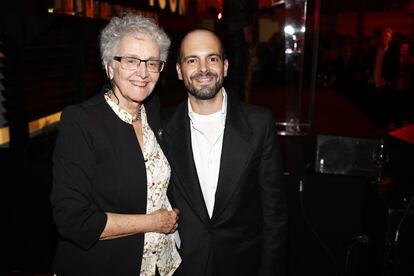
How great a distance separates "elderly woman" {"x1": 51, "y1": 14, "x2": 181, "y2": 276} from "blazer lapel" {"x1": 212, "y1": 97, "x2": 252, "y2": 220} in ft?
0.75

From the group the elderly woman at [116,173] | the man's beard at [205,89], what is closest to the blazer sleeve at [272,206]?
the man's beard at [205,89]

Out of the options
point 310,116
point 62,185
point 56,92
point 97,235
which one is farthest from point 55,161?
point 310,116

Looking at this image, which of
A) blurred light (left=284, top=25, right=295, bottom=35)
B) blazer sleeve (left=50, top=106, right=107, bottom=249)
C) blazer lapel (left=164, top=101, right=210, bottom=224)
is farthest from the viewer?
blurred light (left=284, top=25, right=295, bottom=35)

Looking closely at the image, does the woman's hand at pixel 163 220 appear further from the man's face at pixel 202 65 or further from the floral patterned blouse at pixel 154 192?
the man's face at pixel 202 65

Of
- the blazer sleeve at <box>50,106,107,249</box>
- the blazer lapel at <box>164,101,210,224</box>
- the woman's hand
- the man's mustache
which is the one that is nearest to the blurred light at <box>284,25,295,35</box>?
the man's mustache

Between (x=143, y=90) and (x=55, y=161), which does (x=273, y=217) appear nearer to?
(x=143, y=90)

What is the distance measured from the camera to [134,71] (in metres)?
1.77

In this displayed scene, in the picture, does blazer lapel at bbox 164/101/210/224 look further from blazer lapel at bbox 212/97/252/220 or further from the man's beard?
the man's beard

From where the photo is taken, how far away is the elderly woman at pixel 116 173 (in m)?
1.59

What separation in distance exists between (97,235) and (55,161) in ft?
1.10

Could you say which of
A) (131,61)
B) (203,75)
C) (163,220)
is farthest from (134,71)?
(163,220)

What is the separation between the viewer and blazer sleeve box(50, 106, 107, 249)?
5.16 ft

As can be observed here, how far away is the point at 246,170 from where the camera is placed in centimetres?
199

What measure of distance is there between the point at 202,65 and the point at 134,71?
1.28 feet
